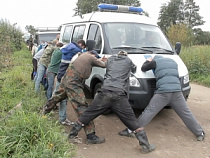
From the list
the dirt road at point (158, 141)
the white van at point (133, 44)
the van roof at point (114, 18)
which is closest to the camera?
the dirt road at point (158, 141)

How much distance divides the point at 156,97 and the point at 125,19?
2.37 metres

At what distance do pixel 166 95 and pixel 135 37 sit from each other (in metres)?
1.78

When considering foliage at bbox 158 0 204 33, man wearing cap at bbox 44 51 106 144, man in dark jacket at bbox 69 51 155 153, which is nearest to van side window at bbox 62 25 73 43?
man wearing cap at bbox 44 51 106 144

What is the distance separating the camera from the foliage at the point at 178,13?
191 ft

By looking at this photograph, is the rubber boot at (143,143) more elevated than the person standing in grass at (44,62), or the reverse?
the person standing in grass at (44,62)

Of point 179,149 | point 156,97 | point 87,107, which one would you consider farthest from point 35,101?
point 179,149

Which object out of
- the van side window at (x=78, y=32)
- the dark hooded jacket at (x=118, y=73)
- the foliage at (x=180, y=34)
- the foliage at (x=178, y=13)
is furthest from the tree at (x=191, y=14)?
the dark hooded jacket at (x=118, y=73)

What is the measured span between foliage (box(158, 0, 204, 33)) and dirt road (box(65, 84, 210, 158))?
5512 cm

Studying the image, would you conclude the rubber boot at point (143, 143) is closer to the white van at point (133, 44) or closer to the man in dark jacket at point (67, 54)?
the white van at point (133, 44)

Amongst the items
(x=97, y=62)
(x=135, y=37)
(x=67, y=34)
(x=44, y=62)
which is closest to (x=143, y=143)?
(x=97, y=62)

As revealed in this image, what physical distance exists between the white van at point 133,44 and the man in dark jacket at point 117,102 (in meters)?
0.59

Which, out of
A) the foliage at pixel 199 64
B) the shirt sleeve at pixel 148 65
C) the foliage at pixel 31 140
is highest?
the shirt sleeve at pixel 148 65

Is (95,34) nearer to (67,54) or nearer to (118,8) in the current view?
(67,54)

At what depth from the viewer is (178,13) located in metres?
59.1
